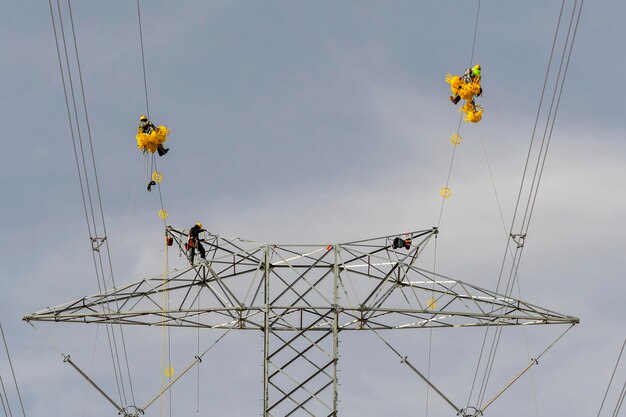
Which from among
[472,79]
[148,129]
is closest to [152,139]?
[148,129]

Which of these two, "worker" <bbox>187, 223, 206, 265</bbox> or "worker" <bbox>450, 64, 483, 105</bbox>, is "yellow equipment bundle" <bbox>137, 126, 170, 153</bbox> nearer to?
"worker" <bbox>187, 223, 206, 265</bbox>

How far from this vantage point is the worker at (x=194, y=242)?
66438 millimetres

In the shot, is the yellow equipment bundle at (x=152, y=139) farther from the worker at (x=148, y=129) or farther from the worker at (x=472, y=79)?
the worker at (x=472, y=79)

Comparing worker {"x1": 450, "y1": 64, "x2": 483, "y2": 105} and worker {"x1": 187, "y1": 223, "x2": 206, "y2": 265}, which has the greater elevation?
worker {"x1": 450, "y1": 64, "x2": 483, "y2": 105}

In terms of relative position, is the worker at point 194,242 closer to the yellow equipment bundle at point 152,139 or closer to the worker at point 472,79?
the yellow equipment bundle at point 152,139

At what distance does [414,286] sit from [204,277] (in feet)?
24.0

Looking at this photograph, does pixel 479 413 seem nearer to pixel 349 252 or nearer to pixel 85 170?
pixel 349 252

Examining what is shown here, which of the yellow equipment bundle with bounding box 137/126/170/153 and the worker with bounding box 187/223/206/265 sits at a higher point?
the yellow equipment bundle with bounding box 137/126/170/153

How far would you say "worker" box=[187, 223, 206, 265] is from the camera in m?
66.4

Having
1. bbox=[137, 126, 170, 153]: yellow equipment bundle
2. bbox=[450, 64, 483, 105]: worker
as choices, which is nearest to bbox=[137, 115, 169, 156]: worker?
bbox=[137, 126, 170, 153]: yellow equipment bundle

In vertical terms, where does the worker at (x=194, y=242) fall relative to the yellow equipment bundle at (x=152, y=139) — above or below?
below

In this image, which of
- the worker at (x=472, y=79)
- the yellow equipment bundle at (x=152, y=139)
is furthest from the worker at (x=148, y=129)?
the worker at (x=472, y=79)

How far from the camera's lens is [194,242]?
66500 mm

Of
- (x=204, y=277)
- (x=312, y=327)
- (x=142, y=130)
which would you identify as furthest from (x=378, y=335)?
(x=142, y=130)
